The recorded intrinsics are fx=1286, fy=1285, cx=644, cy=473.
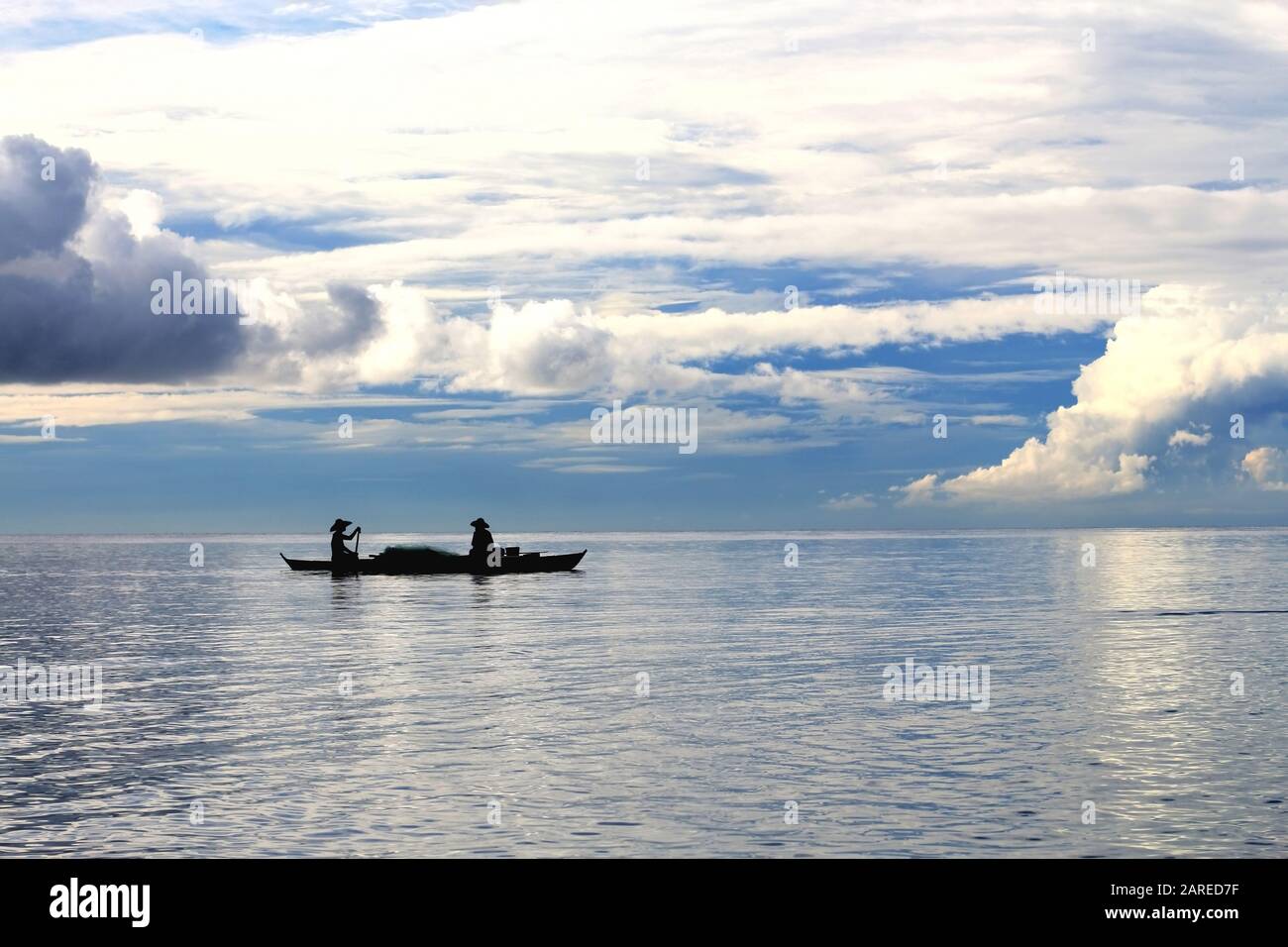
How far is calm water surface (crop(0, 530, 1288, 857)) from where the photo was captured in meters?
18.6

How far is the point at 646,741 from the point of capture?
26.2 meters

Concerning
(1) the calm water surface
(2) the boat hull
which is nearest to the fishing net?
(2) the boat hull

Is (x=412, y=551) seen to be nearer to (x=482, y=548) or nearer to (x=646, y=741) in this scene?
(x=482, y=548)

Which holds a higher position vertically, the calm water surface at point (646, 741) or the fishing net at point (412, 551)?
the fishing net at point (412, 551)

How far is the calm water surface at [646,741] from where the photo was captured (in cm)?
1858

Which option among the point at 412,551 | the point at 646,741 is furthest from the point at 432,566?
the point at 646,741

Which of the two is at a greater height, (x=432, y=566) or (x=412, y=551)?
(x=412, y=551)

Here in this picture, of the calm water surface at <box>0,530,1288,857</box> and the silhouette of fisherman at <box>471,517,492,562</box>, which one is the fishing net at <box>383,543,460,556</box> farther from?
the calm water surface at <box>0,530,1288,857</box>

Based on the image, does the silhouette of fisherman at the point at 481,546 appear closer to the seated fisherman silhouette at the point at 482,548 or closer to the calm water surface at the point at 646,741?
the seated fisherman silhouette at the point at 482,548

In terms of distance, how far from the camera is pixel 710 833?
1856 cm

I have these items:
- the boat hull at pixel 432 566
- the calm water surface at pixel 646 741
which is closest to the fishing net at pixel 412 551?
the boat hull at pixel 432 566

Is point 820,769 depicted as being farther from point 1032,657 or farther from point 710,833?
point 1032,657

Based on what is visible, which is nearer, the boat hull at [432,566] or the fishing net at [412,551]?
the boat hull at [432,566]
